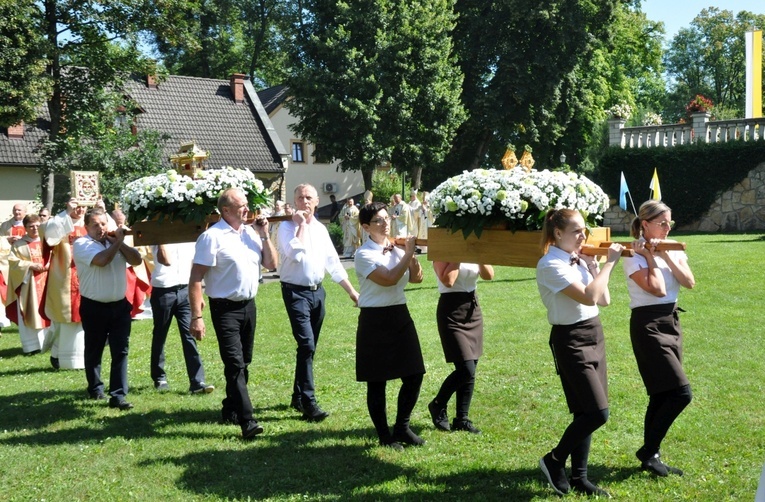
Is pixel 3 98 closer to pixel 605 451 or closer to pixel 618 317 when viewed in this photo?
pixel 618 317

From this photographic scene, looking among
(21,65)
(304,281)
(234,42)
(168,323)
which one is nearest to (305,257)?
(304,281)

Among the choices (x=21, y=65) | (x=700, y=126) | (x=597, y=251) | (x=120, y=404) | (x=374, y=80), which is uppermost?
(x=374, y=80)

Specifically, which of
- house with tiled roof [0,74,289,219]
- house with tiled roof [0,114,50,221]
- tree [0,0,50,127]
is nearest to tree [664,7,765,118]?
house with tiled roof [0,74,289,219]

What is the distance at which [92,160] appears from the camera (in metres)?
23.9

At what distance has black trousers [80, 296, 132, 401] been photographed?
8.62 meters

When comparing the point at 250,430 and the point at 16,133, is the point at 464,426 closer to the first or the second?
the point at 250,430

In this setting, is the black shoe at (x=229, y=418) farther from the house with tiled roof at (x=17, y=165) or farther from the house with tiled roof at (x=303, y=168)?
the house with tiled roof at (x=303, y=168)

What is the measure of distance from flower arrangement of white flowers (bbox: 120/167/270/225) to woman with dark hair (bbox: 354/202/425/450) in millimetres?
1750

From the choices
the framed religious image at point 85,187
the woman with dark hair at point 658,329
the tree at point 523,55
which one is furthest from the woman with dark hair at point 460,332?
the tree at point 523,55

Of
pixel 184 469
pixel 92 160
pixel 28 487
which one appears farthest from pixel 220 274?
pixel 92 160

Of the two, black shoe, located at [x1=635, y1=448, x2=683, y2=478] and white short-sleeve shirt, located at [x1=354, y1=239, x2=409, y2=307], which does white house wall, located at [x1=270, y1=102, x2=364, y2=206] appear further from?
black shoe, located at [x1=635, y1=448, x2=683, y2=478]

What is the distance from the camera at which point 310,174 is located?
5075 cm

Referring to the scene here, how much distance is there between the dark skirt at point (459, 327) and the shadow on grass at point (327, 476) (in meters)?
0.98

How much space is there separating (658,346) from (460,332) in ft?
5.68
